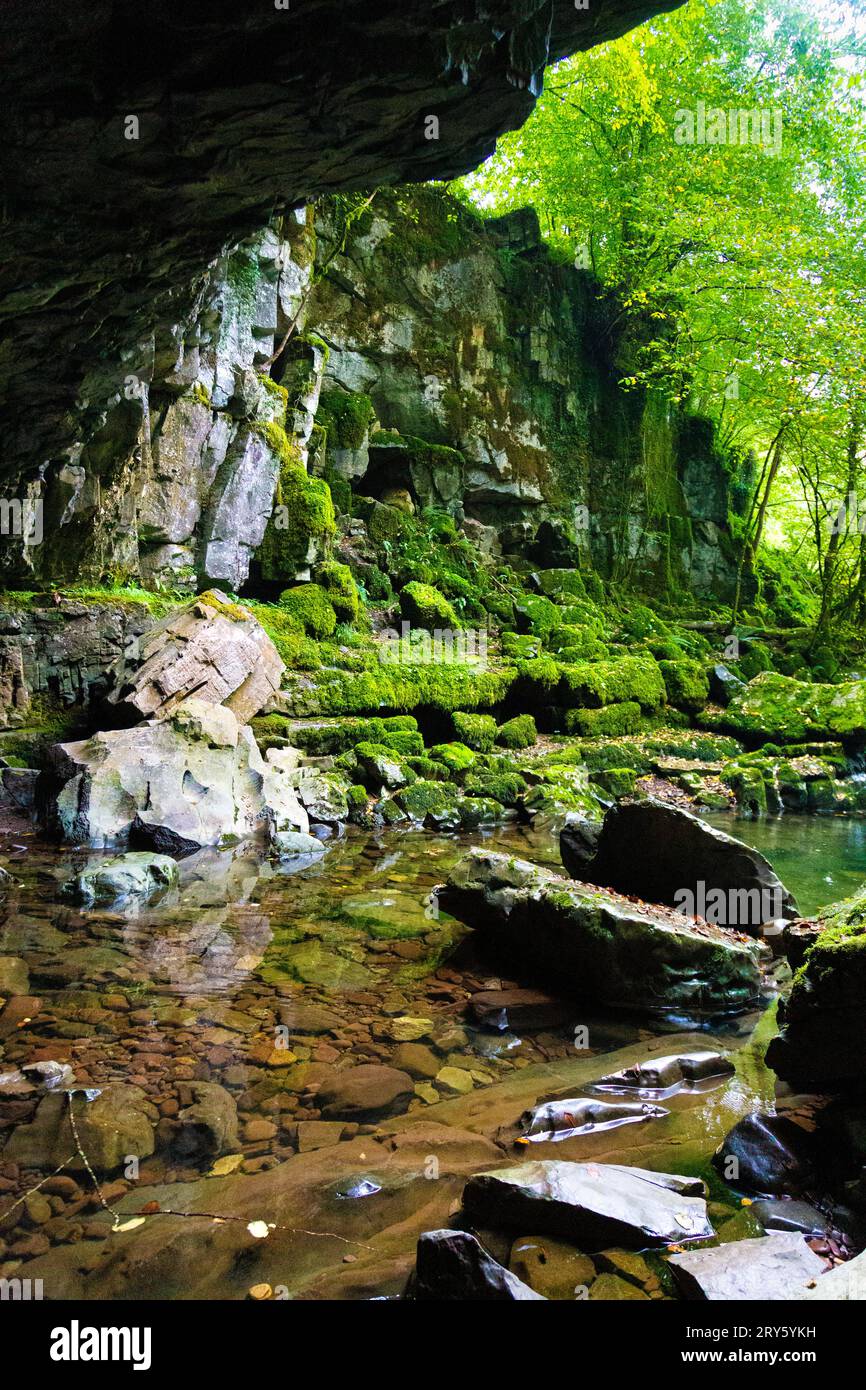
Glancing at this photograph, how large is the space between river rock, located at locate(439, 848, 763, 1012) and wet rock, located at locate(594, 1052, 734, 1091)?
728mm

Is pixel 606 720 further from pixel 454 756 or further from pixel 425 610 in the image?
pixel 454 756

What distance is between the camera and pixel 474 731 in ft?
42.6

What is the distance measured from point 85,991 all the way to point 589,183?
2511 centimetres

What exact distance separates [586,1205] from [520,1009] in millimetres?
2208

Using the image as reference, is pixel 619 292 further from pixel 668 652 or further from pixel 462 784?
pixel 462 784

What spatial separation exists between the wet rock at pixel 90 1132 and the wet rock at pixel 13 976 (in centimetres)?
139

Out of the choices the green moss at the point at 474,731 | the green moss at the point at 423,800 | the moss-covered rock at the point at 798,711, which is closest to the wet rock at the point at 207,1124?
the green moss at the point at 423,800

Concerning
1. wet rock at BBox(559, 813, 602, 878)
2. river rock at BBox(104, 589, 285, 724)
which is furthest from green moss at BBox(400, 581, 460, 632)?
wet rock at BBox(559, 813, 602, 878)

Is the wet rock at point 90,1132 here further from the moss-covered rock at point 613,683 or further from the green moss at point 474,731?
the moss-covered rock at point 613,683

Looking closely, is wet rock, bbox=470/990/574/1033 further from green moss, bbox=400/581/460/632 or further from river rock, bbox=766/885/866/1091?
green moss, bbox=400/581/460/632

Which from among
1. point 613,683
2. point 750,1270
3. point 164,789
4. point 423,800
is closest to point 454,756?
point 423,800

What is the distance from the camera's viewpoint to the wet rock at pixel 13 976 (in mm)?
4750
